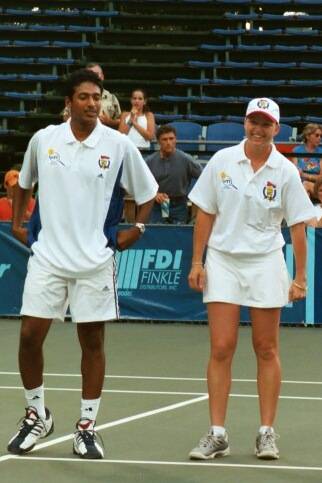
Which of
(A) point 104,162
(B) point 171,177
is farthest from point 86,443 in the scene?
(B) point 171,177

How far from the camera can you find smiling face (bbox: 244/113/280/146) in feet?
25.0

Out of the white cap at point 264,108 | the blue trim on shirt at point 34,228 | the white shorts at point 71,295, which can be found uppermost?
the white cap at point 264,108

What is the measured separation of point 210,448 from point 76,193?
1552 millimetres

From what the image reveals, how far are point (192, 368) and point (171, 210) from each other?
5.60m

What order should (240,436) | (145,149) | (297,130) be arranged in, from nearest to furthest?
(240,436)
(145,149)
(297,130)

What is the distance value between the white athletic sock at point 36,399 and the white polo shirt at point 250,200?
127 centimetres

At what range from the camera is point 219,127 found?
21.2 m

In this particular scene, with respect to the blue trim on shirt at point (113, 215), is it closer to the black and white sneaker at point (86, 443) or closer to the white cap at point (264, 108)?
the white cap at point (264, 108)

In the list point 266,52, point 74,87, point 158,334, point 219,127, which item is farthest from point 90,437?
point 266,52

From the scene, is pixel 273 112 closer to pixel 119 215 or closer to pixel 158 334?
pixel 119 215

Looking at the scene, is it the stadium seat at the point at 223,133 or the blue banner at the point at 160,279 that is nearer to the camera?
the blue banner at the point at 160,279

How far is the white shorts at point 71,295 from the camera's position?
24.7 ft

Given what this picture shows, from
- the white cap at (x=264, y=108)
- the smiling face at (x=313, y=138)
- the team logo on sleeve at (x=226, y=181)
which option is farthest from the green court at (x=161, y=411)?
the smiling face at (x=313, y=138)

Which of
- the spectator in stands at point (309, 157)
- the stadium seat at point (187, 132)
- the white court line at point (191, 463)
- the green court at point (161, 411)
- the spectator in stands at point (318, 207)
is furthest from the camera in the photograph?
the stadium seat at point (187, 132)
